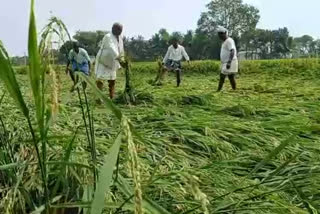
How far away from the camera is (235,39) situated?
111ft

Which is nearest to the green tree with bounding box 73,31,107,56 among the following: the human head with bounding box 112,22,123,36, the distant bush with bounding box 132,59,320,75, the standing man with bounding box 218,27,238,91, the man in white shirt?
the human head with bounding box 112,22,123,36

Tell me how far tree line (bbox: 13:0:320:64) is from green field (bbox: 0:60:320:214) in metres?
17.3

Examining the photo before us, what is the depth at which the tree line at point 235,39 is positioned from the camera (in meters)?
30.2

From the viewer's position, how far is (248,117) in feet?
15.6

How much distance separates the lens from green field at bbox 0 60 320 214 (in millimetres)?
1493

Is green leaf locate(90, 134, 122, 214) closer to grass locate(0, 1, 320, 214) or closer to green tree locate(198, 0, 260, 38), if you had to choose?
grass locate(0, 1, 320, 214)

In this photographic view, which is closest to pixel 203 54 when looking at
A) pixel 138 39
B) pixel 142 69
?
pixel 138 39

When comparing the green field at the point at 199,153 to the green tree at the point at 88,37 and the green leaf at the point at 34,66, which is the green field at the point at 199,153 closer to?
the green leaf at the point at 34,66

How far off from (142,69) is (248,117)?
16.1m

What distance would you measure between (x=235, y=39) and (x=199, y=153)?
1240 inches

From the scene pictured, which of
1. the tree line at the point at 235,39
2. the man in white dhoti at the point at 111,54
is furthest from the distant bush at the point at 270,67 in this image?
the man in white dhoti at the point at 111,54

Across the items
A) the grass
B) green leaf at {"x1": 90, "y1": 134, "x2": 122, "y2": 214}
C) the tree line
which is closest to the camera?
green leaf at {"x1": 90, "y1": 134, "x2": 122, "y2": 214}

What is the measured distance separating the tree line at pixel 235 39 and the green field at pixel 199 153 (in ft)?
56.8

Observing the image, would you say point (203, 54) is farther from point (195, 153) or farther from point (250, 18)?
point (195, 153)
